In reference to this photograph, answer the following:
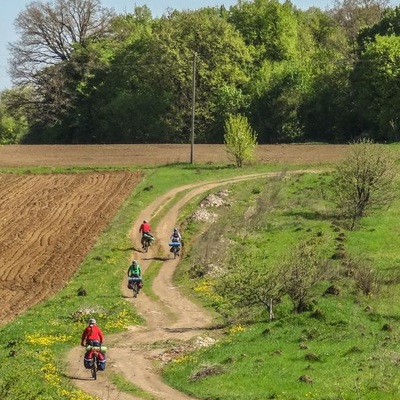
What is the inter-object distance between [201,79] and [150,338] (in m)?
68.8

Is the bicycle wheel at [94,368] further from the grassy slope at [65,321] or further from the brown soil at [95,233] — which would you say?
the grassy slope at [65,321]

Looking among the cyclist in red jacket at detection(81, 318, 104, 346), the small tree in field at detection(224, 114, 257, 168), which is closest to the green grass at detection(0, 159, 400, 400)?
the cyclist in red jacket at detection(81, 318, 104, 346)

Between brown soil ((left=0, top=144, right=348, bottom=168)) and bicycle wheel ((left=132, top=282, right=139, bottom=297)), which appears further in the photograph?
brown soil ((left=0, top=144, right=348, bottom=168))

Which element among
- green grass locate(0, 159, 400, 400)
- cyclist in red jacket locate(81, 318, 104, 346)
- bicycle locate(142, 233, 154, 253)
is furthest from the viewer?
bicycle locate(142, 233, 154, 253)

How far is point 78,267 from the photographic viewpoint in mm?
51750

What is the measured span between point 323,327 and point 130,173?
4780 cm

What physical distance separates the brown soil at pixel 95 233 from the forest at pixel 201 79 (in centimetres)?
1233

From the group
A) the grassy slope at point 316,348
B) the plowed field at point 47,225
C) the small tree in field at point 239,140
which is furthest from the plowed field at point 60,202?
the grassy slope at point 316,348

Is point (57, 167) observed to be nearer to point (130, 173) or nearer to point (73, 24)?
point (130, 173)

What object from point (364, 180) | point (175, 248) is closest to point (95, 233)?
point (175, 248)

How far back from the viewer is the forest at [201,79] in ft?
325

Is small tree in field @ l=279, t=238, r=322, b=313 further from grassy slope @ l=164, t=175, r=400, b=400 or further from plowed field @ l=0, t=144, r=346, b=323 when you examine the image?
plowed field @ l=0, t=144, r=346, b=323

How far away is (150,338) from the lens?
121 ft

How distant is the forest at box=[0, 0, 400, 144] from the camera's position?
99125mm
